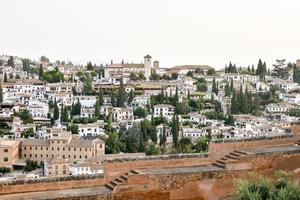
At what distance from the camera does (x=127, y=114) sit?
39.5m

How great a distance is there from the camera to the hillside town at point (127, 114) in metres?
31.0

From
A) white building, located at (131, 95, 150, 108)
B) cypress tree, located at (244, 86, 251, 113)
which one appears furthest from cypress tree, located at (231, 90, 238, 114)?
white building, located at (131, 95, 150, 108)

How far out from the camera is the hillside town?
31.0 metres

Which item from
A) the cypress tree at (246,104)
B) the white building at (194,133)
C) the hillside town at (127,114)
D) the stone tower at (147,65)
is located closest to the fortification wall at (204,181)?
the hillside town at (127,114)

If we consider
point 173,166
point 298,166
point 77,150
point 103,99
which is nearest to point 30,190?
point 173,166

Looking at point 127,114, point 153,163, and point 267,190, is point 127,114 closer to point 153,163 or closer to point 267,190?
point 153,163

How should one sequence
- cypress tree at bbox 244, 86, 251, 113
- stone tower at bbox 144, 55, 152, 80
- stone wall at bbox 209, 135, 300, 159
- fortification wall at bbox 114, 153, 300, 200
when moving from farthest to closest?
stone tower at bbox 144, 55, 152, 80
cypress tree at bbox 244, 86, 251, 113
stone wall at bbox 209, 135, 300, 159
fortification wall at bbox 114, 153, 300, 200

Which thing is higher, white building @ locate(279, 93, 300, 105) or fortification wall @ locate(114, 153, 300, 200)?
fortification wall @ locate(114, 153, 300, 200)

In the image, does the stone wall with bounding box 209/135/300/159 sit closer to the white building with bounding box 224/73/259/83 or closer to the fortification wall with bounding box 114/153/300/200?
the fortification wall with bounding box 114/153/300/200

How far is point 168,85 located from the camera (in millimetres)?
49000

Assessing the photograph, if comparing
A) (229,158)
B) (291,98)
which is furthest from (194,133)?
(229,158)

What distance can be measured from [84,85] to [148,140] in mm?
15714

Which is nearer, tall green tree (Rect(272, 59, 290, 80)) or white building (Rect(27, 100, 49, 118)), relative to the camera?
white building (Rect(27, 100, 49, 118))

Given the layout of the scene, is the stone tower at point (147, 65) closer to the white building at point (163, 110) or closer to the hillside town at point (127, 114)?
the hillside town at point (127, 114)
